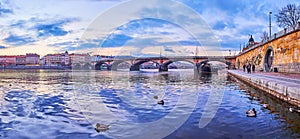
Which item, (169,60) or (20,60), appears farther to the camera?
(20,60)

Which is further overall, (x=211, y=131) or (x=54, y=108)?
(x=54, y=108)

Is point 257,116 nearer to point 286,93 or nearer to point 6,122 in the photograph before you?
point 286,93

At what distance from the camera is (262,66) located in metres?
48.9

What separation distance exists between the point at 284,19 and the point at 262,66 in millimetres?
9497

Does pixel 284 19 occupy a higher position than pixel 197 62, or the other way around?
pixel 284 19

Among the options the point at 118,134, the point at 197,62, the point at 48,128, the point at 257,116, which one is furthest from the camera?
the point at 197,62

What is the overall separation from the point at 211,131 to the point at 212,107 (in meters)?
5.33

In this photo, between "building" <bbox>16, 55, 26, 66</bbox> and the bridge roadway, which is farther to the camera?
"building" <bbox>16, 55, 26, 66</bbox>

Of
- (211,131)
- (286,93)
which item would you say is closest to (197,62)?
(286,93)

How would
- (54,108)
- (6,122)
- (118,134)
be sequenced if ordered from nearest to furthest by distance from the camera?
(118,134) → (6,122) → (54,108)

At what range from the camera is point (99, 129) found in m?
8.89

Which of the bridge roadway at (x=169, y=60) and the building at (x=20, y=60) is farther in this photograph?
the building at (x=20, y=60)

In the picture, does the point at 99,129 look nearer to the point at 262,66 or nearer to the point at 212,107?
the point at 212,107

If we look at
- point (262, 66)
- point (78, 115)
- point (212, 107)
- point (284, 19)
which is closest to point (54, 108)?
point (78, 115)
